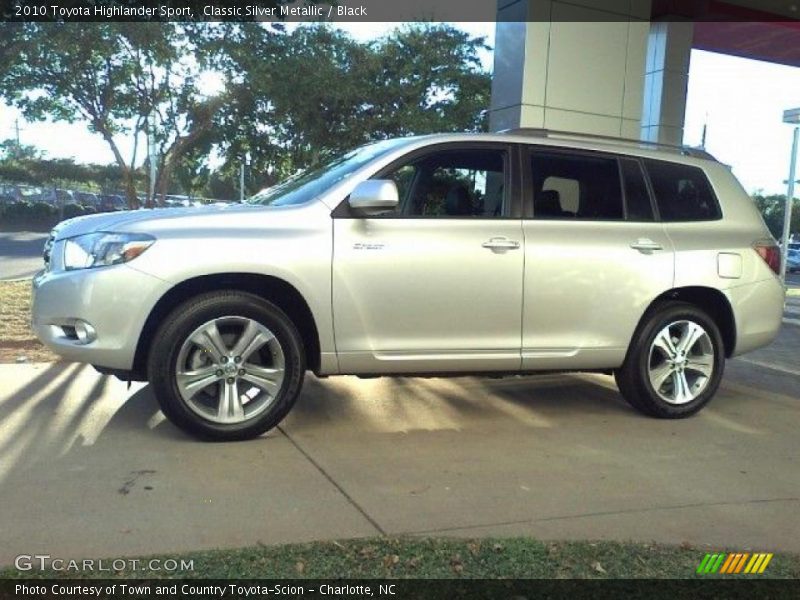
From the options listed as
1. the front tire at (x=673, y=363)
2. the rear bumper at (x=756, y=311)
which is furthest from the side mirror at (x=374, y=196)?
the rear bumper at (x=756, y=311)

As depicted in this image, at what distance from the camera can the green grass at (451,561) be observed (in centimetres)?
281

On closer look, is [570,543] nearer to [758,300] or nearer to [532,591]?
[532,591]

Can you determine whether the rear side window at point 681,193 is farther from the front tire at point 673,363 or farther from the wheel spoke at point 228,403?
the wheel spoke at point 228,403

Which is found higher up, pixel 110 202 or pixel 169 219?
pixel 169 219

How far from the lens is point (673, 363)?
5.26 meters

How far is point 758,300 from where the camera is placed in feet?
17.9

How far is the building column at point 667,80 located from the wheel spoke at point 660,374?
7700 mm

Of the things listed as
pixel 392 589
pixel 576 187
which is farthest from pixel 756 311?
pixel 392 589

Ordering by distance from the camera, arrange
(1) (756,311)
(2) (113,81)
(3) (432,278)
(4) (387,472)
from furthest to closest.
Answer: (2) (113,81) < (1) (756,311) < (3) (432,278) < (4) (387,472)

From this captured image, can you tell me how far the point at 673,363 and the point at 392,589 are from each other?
10.8 ft

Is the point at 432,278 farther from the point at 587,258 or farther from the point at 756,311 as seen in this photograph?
the point at 756,311

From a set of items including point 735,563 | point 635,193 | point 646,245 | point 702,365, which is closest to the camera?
point 735,563

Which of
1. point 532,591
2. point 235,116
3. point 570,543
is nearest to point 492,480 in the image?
point 570,543

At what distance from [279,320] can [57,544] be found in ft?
5.67
